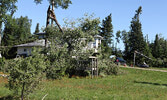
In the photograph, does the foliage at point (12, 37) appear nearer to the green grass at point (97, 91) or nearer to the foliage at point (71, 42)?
the foliage at point (71, 42)

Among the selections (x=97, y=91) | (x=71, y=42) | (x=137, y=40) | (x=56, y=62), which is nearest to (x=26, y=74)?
(x=97, y=91)

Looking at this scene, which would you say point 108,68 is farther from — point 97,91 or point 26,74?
point 26,74

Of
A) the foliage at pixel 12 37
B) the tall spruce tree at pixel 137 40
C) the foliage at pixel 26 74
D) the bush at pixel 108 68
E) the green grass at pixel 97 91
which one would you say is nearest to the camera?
the foliage at pixel 26 74

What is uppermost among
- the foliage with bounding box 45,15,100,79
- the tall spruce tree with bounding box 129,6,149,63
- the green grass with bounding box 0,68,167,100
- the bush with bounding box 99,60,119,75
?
the tall spruce tree with bounding box 129,6,149,63

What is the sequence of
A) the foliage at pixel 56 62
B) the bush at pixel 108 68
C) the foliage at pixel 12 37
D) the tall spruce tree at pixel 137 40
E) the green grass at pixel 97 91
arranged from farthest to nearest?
the tall spruce tree at pixel 137 40, the foliage at pixel 12 37, the bush at pixel 108 68, the foliage at pixel 56 62, the green grass at pixel 97 91

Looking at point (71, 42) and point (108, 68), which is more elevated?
point (71, 42)

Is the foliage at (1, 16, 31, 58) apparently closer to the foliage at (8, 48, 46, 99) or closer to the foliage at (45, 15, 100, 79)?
the foliage at (45, 15, 100, 79)

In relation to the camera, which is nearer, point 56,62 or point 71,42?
point 56,62

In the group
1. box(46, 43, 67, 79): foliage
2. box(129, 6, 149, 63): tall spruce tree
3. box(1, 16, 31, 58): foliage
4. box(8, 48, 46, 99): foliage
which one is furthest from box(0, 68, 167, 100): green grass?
box(129, 6, 149, 63): tall spruce tree

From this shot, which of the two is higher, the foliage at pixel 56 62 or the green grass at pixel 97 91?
the foliage at pixel 56 62

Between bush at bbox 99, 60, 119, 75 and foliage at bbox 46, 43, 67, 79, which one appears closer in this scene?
foliage at bbox 46, 43, 67, 79

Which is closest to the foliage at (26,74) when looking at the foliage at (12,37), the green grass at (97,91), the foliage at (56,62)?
the green grass at (97,91)

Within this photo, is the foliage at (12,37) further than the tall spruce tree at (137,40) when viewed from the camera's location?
No

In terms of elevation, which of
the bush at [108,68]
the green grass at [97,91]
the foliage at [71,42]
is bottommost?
the green grass at [97,91]
